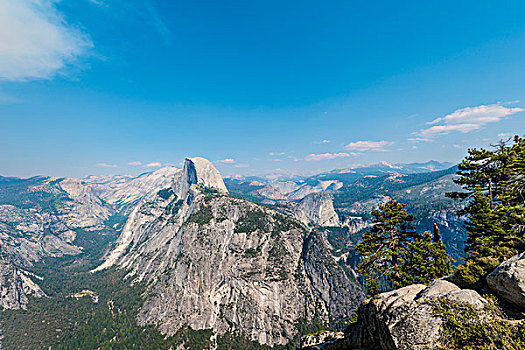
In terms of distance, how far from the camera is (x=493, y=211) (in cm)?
2205

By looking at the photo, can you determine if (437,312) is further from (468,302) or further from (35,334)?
(35,334)

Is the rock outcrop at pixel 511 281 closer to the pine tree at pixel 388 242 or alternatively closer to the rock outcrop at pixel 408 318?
the rock outcrop at pixel 408 318

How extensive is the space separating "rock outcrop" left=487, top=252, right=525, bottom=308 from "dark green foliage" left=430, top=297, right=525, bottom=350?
2.57ft

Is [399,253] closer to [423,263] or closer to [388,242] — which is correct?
[388,242]

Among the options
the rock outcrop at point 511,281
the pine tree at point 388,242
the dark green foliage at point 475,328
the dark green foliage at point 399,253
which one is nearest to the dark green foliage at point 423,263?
the dark green foliage at point 399,253

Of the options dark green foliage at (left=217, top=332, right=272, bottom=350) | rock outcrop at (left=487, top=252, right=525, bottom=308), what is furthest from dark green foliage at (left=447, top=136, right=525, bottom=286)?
dark green foliage at (left=217, top=332, right=272, bottom=350)

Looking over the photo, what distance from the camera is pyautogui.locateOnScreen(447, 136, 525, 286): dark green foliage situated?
48.1ft

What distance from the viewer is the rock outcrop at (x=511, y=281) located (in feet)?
35.2

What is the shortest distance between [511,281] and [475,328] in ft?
12.0

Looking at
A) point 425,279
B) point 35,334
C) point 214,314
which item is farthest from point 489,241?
point 35,334

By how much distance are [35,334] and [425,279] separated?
31180cm

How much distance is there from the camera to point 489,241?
20203mm

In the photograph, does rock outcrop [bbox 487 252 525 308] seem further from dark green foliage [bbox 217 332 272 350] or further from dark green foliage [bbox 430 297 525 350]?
dark green foliage [bbox 217 332 272 350]

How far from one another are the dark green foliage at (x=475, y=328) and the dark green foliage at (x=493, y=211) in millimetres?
3452
